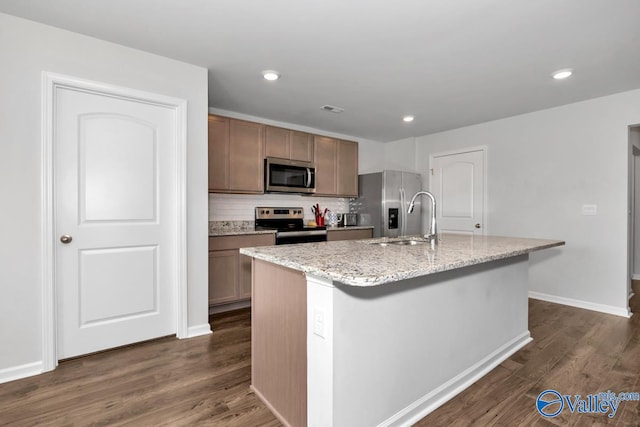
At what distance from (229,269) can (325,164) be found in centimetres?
206

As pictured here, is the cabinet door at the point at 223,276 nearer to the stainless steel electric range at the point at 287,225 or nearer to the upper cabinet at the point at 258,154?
the stainless steel electric range at the point at 287,225

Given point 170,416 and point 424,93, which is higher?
point 424,93

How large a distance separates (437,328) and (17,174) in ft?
9.08

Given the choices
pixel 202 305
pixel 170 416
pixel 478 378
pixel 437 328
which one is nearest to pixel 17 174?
pixel 202 305

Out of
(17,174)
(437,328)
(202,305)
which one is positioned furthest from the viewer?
(202,305)

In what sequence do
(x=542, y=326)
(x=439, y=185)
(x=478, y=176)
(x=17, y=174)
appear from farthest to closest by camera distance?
(x=439, y=185)
(x=478, y=176)
(x=542, y=326)
(x=17, y=174)

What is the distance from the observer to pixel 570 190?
369 cm

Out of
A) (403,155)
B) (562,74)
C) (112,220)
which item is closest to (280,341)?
(112,220)

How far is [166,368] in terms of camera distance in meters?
2.21

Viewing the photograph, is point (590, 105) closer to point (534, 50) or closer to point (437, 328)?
point (534, 50)

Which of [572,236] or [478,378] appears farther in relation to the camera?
[572,236]

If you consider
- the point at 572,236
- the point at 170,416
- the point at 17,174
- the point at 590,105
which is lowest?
the point at 170,416

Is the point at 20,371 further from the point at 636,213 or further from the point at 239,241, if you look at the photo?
the point at 636,213

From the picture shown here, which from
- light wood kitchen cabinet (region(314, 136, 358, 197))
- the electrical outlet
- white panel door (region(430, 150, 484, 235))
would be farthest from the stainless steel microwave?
the electrical outlet
